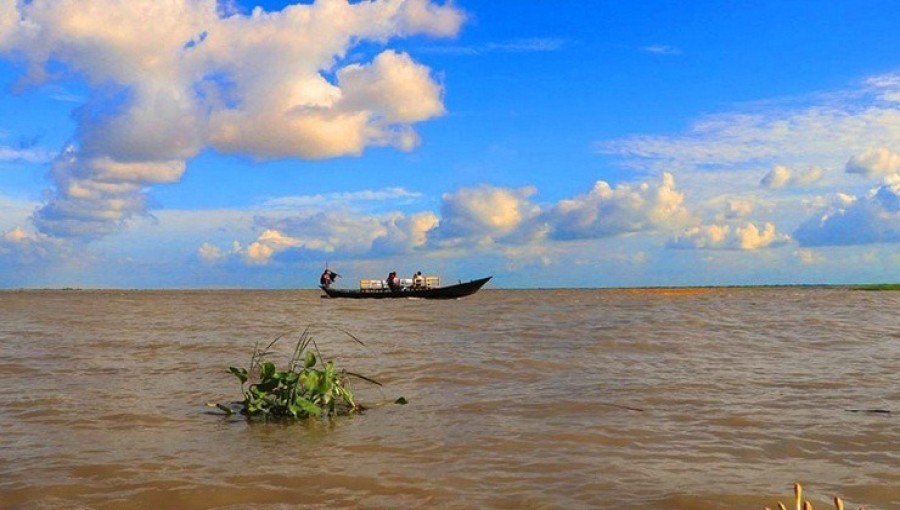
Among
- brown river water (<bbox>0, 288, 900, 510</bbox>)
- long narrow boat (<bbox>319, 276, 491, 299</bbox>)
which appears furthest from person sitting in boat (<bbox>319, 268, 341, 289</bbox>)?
brown river water (<bbox>0, 288, 900, 510</bbox>)

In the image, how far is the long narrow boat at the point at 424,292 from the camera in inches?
1906

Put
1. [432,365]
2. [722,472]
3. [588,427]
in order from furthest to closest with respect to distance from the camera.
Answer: [432,365] → [588,427] → [722,472]

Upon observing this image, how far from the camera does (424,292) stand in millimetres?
49594

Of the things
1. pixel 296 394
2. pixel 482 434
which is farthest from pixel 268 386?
pixel 482 434

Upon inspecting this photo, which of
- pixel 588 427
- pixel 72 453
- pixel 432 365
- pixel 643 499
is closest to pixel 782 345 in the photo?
pixel 432 365

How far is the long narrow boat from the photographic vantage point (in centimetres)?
4841

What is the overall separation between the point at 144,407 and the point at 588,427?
490cm

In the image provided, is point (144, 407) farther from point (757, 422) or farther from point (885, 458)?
point (885, 458)

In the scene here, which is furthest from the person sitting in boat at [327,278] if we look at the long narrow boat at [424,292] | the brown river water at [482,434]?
the brown river water at [482,434]

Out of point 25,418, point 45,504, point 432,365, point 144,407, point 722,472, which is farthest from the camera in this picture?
point 432,365

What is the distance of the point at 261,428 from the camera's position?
7.04 meters

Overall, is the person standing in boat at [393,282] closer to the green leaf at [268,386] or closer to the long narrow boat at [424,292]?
the long narrow boat at [424,292]

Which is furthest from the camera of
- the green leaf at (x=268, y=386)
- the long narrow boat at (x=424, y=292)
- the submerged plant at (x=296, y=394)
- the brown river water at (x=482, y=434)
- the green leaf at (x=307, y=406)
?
the long narrow boat at (x=424, y=292)

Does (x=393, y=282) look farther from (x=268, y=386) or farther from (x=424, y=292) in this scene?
(x=268, y=386)
